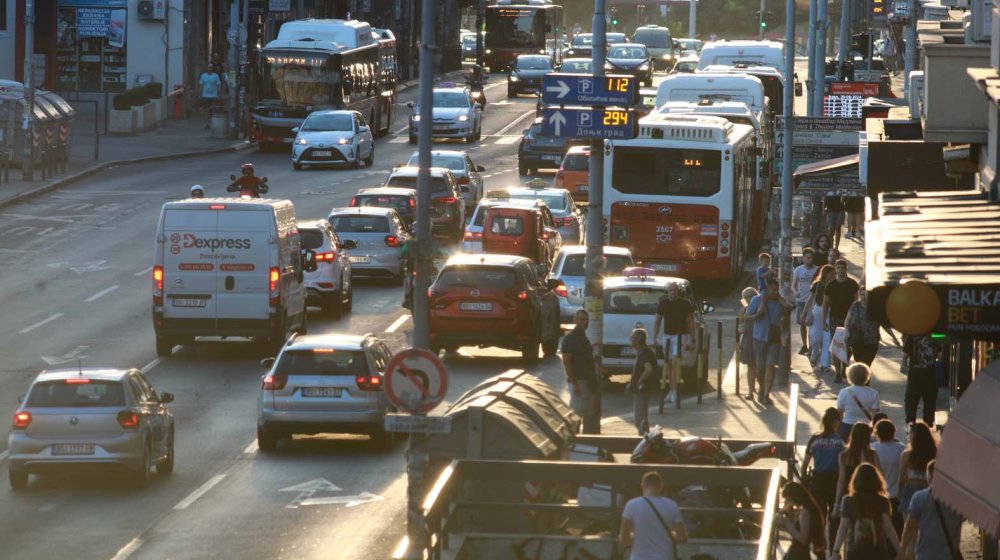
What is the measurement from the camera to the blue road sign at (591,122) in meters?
23.6

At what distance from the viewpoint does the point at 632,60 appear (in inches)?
3351

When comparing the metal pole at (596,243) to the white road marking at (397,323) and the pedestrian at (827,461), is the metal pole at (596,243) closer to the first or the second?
the pedestrian at (827,461)

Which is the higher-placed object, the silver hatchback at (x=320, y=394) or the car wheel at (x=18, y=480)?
the silver hatchback at (x=320, y=394)

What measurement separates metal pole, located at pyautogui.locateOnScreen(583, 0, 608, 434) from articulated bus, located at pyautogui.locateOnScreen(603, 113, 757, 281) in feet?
39.4

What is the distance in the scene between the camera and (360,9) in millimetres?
93938

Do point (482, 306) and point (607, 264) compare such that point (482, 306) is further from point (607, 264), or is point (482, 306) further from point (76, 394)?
point (76, 394)

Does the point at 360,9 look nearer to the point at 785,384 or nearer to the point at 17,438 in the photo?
the point at 785,384

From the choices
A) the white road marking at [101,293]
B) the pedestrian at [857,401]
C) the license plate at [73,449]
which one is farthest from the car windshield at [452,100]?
the pedestrian at [857,401]

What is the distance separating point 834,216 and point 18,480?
24.0 metres

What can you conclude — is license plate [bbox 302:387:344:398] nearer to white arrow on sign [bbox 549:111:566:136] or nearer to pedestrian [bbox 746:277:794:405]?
white arrow on sign [bbox 549:111:566:136]

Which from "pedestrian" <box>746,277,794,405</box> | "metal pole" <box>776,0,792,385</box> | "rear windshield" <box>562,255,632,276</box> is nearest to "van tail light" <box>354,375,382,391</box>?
"pedestrian" <box>746,277,794,405</box>

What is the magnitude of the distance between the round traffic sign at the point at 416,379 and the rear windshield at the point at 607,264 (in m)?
19.0

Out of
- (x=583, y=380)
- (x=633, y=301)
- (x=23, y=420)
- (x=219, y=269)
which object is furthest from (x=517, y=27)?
(x=23, y=420)

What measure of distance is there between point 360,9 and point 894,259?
8415 centimetres
